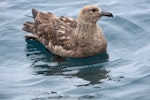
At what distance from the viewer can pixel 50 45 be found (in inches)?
546

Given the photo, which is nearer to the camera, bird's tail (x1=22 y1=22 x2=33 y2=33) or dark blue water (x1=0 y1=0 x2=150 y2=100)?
dark blue water (x1=0 y1=0 x2=150 y2=100)

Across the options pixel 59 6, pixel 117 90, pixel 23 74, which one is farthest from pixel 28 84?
pixel 59 6

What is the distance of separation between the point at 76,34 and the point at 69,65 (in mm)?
976

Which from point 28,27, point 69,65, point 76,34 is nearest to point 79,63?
point 69,65

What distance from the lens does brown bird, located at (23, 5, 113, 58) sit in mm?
13250

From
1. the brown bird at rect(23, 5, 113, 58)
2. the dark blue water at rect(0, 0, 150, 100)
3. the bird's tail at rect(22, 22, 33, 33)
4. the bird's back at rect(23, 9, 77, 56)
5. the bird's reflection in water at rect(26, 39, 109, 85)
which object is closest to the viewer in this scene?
the dark blue water at rect(0, 0, 150, 100)

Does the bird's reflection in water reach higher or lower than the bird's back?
lower

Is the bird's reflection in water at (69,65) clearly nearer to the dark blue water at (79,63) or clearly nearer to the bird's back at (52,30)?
the dark blue water at (79,63)

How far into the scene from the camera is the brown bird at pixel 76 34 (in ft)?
43.5

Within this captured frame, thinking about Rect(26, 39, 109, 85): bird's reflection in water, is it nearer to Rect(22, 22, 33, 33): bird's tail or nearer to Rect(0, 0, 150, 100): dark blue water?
Rect(0, 0, 150, 100): dark blue water

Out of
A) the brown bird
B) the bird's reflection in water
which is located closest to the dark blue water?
the bird's reflection in water

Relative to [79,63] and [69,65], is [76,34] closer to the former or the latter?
[79,63]

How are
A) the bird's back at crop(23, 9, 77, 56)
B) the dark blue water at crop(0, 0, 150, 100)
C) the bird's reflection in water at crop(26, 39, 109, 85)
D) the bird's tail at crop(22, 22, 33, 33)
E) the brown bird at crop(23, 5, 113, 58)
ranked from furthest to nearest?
the bird's tail at crop(22, 22, 33, 33) < the bird's back at crop(23, 9, 77, 56) < the brown bird at crop(23, 5, 113, 58) < the bird's reflection in water at crop(26, 39, 109, 85) < the dark blue water at crop(0, 0, 150, 100)

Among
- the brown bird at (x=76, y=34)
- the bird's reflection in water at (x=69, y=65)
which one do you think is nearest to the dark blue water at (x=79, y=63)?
the bird's reflection in water at (x=69, y=65)
